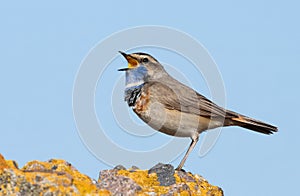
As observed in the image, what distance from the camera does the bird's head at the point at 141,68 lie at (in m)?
11.6

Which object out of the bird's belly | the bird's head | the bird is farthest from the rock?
the bird's head

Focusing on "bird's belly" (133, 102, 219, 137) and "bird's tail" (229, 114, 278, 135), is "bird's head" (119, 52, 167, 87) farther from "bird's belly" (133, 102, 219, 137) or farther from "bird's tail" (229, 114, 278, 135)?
"bird's tail" (229, 114, 278, 135)

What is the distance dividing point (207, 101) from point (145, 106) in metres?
1.34

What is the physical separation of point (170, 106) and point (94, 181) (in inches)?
183

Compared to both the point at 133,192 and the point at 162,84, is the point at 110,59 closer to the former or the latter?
A: the point at 162,84

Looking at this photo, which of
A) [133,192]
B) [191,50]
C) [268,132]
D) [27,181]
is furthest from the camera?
[268,132]

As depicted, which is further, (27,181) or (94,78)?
(94,78)

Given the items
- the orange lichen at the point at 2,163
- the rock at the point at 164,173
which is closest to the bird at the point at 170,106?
the rock at the point at 164,173

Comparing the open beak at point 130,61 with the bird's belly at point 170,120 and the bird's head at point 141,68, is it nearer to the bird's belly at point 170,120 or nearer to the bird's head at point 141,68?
the bird's head at point 141,68

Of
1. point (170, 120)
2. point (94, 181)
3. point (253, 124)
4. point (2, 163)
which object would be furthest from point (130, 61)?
point (2, 163)

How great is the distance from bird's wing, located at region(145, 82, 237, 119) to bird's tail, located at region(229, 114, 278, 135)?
264 millimetres

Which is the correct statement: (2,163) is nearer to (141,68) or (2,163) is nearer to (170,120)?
(170,120)

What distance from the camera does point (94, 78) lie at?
1109cm

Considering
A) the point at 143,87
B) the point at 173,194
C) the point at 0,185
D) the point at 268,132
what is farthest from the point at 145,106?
the point at 0,185
